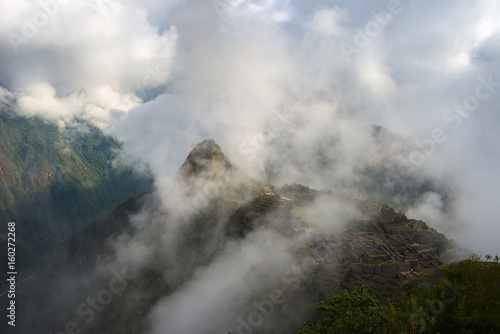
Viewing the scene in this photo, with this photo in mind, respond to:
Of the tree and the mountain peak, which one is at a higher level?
the mountain peak

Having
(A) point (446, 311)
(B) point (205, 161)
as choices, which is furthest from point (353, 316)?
(B) point (205, 161)

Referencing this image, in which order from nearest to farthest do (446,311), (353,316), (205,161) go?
(446,311) → (353,316) → (205,161)

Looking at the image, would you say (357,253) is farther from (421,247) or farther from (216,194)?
(216,194)

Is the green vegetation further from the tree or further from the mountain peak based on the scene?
the mountain peak

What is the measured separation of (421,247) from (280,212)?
5330 cm

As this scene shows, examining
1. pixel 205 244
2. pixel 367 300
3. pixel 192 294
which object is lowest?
pixel 367 300

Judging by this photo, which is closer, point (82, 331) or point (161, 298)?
point (161, 298)

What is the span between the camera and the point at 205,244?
144 metres

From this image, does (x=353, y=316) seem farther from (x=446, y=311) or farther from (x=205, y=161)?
(x=205, y=161)

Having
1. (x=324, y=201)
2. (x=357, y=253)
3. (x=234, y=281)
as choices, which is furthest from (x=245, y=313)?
(x=324, y=201)

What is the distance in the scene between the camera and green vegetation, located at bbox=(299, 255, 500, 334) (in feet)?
101

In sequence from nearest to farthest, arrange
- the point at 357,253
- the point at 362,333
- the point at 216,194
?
the point at 362,333 < the point at 357,253 < the point at 216,194

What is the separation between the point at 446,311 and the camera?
108 feet

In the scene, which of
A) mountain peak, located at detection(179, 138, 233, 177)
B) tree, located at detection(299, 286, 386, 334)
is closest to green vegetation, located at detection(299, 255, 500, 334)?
tree, located at detection(299, 286, 386, 334)
